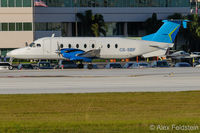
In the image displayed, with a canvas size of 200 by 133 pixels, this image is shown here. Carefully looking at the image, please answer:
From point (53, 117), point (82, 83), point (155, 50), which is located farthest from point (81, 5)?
point (53, 117)

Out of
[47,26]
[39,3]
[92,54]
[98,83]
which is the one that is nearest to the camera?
[98,83]

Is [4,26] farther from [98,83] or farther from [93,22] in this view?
[98,83]

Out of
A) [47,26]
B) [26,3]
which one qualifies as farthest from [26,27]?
[47,26]

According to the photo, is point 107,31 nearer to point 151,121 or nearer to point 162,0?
point 162,0

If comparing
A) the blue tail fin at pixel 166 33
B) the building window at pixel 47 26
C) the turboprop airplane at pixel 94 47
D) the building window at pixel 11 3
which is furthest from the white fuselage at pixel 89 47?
the building window at pixel 47 26

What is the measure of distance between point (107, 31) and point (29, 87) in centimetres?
6621

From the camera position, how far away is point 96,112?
22078 mm

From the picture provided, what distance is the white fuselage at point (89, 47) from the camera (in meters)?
54.8

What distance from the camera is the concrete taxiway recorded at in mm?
29969

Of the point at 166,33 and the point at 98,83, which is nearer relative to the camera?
the point at 98,83

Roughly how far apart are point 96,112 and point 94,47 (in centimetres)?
3417

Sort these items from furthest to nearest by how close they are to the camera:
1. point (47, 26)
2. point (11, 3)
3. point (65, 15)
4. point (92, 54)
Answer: point (65, 15)
point (47, 26)
point (11, 3)
point (92, 54)

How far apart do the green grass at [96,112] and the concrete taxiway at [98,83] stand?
2.47m

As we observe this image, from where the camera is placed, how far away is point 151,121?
61.7 ft
